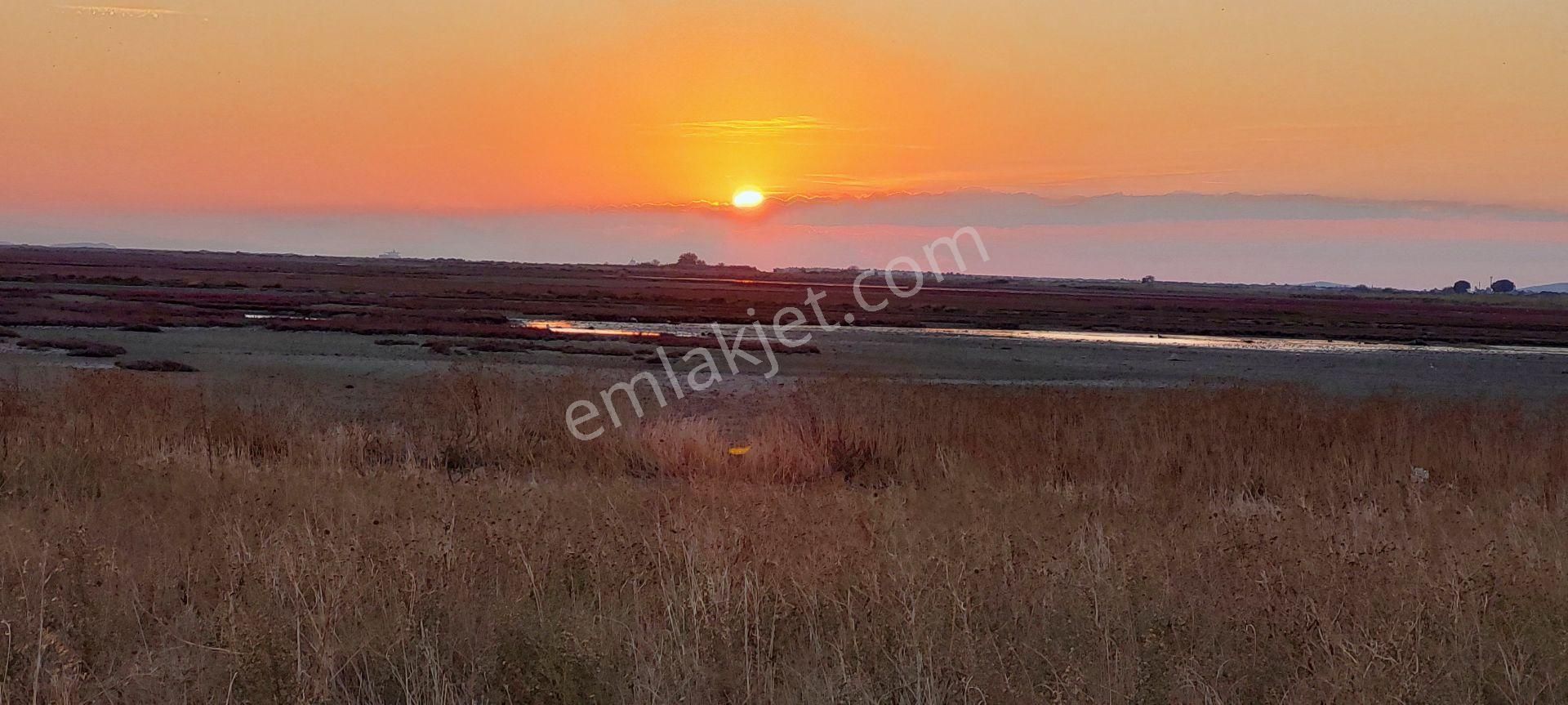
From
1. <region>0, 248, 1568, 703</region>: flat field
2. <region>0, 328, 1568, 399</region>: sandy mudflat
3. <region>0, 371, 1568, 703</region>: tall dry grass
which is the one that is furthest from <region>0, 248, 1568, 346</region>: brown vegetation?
<region>0, 371, 1568, 703</region>: tall dry grass

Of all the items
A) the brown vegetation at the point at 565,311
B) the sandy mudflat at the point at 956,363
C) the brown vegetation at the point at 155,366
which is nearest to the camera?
the brown vegetation at the point at 155,366

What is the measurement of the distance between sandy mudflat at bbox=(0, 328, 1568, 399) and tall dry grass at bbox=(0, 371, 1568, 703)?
14.8m

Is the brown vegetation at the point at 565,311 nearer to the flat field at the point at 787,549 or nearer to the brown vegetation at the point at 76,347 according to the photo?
the brown vegetation at the point at 76,347

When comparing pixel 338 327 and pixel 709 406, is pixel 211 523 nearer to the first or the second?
pixel 709 406

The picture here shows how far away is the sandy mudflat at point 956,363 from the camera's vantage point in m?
26.2

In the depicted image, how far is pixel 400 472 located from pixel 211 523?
9.66 ft

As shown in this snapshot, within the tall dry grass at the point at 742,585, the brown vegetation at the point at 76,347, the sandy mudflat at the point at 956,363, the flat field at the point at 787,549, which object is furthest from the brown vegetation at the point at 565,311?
the tall dry grass at the point at 742,585

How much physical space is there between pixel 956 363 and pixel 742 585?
87.9ft

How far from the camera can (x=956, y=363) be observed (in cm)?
3206

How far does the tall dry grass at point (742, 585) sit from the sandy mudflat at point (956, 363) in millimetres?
14810

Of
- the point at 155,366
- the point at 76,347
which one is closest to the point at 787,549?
the point at 155,366

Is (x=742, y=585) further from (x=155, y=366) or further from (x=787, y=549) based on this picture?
(x=155, y=366)

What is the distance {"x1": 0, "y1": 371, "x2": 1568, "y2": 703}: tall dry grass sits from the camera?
4.69 metres

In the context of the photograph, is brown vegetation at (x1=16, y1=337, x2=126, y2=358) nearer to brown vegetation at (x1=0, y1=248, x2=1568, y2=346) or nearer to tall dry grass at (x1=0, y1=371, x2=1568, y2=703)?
brown vegetation at (x1=0, y1=248, x2=1568, y2=346)
